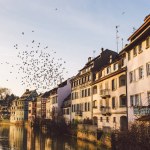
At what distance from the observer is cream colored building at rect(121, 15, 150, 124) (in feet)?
117

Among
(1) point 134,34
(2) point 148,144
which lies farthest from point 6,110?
(2) point 148,144

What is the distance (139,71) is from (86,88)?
2878cm

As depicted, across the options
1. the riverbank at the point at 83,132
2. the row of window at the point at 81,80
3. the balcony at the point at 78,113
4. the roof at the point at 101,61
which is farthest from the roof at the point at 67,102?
the roof at the point at 101,61

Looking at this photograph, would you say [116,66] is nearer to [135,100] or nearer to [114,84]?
[114,84]

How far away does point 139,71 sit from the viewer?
38406mm

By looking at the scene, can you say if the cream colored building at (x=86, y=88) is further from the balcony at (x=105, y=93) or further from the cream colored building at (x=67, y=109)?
the balcony at (x=105, y=93)

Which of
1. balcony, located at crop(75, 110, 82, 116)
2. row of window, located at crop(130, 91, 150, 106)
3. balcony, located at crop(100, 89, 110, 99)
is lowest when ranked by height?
balcony, located at crop(75, 110, 82, 116)

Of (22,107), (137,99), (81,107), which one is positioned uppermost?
(137,99)

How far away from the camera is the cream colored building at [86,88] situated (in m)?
63.3

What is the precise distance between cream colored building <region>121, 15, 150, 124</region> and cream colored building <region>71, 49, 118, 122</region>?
17809 millimetres

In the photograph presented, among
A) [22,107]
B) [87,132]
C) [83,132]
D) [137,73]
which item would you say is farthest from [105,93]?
[22,107]

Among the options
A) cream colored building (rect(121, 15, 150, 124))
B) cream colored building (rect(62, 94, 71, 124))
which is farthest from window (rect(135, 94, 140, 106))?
cream colored building (rect(62, 94, 71, 124))

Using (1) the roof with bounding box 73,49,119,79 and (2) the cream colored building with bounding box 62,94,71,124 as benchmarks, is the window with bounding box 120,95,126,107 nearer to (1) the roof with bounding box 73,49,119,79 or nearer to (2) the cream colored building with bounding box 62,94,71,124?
(1) the roof with bounding box 73,49,119,79

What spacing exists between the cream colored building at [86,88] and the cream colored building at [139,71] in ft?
58.4
